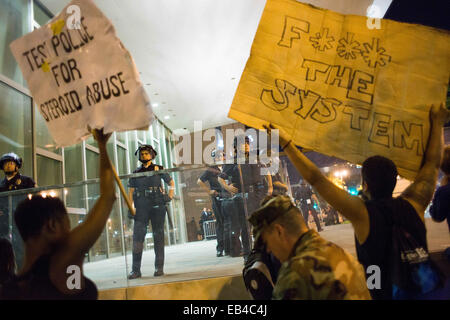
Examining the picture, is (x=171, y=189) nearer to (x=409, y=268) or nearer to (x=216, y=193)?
(x=216, y=193)

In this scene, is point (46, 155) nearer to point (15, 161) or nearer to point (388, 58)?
point (15, 161)

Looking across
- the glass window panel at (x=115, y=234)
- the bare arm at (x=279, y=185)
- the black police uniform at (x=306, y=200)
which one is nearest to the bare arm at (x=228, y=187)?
the bare arm at (x=279, y=185)

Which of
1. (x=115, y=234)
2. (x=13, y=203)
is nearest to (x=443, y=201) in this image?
(x=115, y=234)

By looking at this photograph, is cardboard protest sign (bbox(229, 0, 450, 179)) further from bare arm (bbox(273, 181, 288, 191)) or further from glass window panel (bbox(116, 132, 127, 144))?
glass window panel (bbox(116, 132, 127, 144))

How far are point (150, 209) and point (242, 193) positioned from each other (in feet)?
3.71

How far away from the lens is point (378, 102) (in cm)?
206

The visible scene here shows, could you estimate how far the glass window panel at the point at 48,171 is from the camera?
24.1 feet

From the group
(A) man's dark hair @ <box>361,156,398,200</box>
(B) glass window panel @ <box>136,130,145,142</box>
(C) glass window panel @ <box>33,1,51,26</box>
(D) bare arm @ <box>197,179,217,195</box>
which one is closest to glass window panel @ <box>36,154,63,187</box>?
(C) glass window panel @ <box>33,1,51,26</box>

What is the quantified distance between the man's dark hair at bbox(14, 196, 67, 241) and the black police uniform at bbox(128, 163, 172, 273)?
2.51 meters

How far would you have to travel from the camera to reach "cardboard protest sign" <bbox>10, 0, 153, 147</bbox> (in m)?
1.72

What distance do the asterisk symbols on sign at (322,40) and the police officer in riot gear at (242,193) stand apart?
6.57 ft

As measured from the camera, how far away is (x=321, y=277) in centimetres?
128

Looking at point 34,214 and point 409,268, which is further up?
point 34,214
